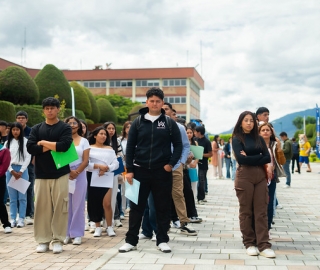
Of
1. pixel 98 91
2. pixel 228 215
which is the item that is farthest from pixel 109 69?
pixel 228 215

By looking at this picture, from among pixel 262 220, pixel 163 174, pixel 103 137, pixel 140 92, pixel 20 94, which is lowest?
pixel 262 220

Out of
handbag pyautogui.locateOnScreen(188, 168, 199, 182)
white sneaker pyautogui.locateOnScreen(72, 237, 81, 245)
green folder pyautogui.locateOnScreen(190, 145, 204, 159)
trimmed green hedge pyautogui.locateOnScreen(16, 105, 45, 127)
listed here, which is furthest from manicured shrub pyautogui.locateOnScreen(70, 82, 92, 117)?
white sneaker pyautogui.locateOnScreen(72, 237, 81, 245)

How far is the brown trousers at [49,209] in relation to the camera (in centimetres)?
702

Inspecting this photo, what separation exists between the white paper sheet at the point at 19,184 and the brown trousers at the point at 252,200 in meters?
4.03

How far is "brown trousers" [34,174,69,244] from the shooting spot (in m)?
7.02

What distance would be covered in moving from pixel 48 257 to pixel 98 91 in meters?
83.0

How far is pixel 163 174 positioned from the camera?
693cm

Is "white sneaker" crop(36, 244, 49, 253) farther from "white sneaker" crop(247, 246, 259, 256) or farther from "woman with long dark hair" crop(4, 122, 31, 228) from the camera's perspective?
"white sneaker" crop(247, 246, 259, 256)

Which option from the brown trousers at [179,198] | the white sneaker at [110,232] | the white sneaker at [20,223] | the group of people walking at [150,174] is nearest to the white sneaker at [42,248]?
the group of people walking at [150,174]

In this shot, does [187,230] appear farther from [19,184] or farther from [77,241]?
[19,184]

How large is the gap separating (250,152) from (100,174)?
8.26 ft

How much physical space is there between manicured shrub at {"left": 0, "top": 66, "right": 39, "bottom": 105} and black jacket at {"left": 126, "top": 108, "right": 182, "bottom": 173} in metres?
19.9

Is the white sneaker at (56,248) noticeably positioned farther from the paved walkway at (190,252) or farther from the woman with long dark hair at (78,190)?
the woman with long dark hair at (78,190)

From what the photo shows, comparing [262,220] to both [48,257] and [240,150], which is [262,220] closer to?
[240,150]
